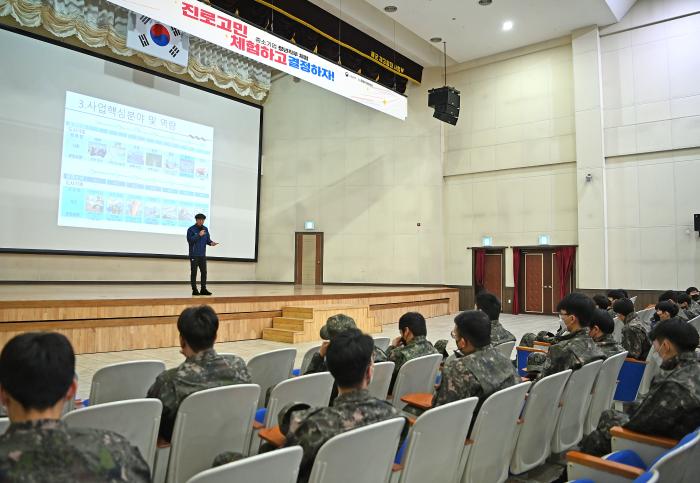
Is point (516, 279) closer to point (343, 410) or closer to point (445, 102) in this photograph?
point (445, 102)

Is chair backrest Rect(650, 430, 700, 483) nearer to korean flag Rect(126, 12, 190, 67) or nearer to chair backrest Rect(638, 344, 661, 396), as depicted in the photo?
chair backrest Rect(638, 344, 661, 396)

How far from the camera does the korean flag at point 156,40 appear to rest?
9.12 meters

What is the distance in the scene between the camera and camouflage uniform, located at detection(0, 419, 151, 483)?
3.36 ft

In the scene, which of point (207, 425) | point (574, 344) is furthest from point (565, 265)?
point (207, 425)

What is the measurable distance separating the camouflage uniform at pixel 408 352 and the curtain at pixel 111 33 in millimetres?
9182

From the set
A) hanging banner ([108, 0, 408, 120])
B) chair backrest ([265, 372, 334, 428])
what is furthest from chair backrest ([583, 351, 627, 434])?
hanging banner ([108, 0, 408, 120])

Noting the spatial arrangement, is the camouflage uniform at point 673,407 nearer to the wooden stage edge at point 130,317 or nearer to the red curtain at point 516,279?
the wooden stage edge at point 130,317

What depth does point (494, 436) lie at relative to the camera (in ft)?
6.91

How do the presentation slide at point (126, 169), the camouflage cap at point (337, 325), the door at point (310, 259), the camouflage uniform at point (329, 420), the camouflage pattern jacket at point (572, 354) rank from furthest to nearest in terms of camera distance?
the door at point (310, 259), the presentation slide at point (126, 169), the camouflage cap at point (337, 325), the camouflage pattern jacket at point (572, 354), the camouflage uniform at point (329, 420)

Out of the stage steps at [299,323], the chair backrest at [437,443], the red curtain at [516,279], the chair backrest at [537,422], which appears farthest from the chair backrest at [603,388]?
the red curtain at [516,279]

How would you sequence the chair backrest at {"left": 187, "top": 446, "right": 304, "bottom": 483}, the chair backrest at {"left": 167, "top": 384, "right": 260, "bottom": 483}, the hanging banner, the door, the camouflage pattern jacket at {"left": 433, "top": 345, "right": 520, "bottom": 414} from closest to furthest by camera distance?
the chair backrest at {"left": 187, "top": 446, "right": 304, "bottom": 483}, the chair backrest at {"left": 167, "top": 384, "right": 260, "bottom": 483}, the camouflage pattern jacket at {"left": 433, "top": 345, "right": 520, "bottom": 414}, the hanging banner, the door

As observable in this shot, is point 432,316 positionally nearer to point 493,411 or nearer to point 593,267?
point 593,267

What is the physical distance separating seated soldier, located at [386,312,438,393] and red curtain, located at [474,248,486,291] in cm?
1008

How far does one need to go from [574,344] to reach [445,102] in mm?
8871
